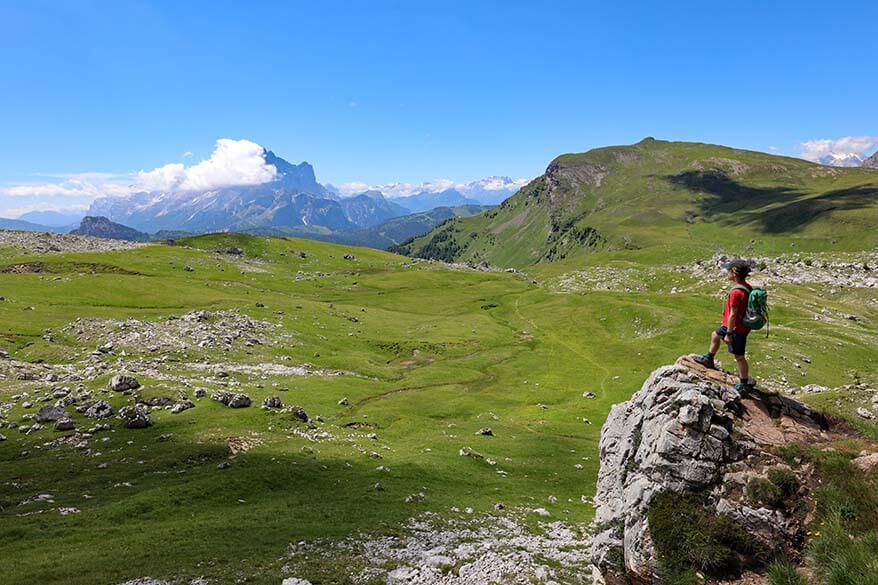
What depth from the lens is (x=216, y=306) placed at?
369 feet

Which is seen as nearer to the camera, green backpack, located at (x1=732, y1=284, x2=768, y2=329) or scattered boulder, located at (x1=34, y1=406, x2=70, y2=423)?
green backpack, located at (x1=732, y1=284, x2=768, y2=329)

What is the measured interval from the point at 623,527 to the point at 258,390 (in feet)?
182

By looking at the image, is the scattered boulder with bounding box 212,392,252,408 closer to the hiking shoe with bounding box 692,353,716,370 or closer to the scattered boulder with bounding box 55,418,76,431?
the scattered boulder with bounding box 55,418,76,431

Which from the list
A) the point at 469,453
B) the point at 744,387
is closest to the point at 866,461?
the point at 744,387

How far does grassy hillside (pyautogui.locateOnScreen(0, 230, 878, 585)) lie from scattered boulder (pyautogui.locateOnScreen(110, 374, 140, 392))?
148cm

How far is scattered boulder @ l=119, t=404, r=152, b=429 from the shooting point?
49741mm

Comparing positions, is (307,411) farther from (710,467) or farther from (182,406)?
(710,467)

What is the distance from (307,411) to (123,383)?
879 inches

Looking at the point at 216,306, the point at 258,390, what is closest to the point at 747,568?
the point at 258,390

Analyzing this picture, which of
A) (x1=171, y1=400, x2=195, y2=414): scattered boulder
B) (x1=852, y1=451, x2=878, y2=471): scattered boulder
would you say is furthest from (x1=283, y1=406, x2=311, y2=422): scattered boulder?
(x1=852, y1=451, x2=878, y2=471): scattered boulder

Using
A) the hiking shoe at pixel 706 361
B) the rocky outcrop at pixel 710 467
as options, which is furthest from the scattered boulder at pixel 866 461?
the hiking shoe at pixel 706 361

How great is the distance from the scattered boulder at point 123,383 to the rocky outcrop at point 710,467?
56691 millimetres

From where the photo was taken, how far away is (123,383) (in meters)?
56.7

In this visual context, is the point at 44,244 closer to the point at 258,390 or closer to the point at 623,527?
the point at 258,390
